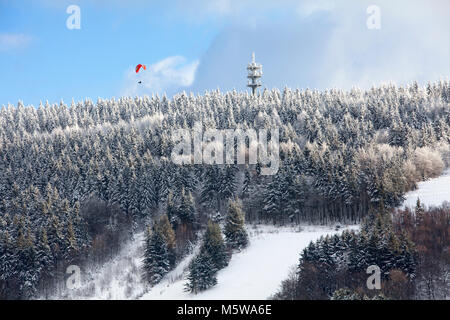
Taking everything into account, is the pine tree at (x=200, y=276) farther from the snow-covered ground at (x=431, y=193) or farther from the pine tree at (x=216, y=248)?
the snow-covered ground at (x=431, y=193)

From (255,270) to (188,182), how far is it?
112ft

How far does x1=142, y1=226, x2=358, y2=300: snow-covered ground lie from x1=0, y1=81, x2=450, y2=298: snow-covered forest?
10.4 feet

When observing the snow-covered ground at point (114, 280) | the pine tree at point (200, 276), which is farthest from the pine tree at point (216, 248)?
the snow-covered ground at point (114, 280)

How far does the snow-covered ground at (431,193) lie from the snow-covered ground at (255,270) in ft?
39.3

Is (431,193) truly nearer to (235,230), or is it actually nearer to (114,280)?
(235,230)

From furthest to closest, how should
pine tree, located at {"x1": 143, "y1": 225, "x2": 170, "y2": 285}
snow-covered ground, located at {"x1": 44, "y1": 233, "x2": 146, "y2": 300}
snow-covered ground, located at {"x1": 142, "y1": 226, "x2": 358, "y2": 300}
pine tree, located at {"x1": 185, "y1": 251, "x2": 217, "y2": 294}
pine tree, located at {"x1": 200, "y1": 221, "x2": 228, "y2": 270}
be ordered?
1. pine tree, located at {"x1": 143, "y1": 225, "x2": 170, "y2": 285}
2. snow-covered ground, located at {"x1": 44, "y1": 233, "x2": 146, "y2": 300}
3. pine tree, located at {"x1": 200, "y1": 221, "x2": 228, "y2": 270}
4. pine tree, located at {"x1": 185, "y1": 251, "x2": 217, "y2": 294}
5. snow-covered ground, located at {"x1": 142, "y1": 226, "x2": 358, "y2": 300}

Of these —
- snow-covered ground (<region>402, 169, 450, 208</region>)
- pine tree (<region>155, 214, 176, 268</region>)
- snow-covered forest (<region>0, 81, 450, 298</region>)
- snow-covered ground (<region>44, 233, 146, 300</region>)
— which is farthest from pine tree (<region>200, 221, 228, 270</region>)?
snow-covered ground (<region>402, 169, 450, 208</region>)

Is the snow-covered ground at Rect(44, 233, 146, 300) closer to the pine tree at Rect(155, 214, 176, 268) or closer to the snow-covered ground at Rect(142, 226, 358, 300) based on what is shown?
the snow-covered ground at Rect(142, 226, 358, 300)

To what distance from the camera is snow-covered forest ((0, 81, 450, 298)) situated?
8050cm

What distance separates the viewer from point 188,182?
322 ft

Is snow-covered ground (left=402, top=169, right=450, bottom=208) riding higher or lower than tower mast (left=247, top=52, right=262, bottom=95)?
lower

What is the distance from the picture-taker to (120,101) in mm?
195125

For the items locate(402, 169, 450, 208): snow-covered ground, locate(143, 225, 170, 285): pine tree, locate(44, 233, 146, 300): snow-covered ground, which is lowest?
locate(44, 233, 146, 300): snow-covered ground
